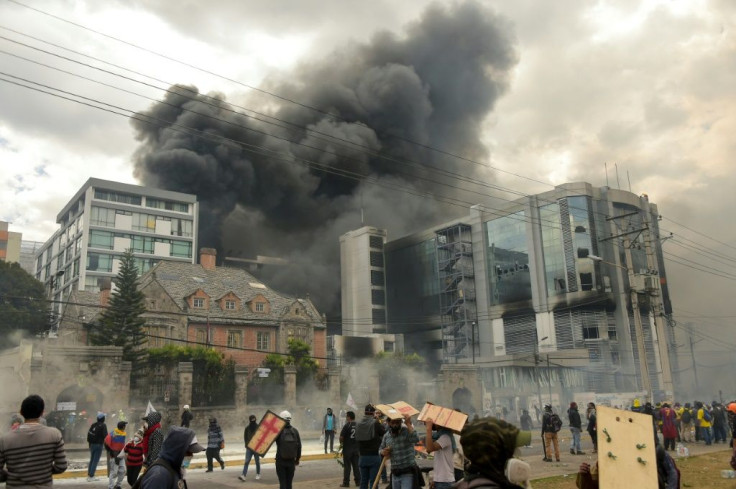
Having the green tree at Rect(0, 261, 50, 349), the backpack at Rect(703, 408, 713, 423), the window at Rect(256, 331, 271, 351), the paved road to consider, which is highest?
the green tree at Rect(0, 261, 50, 349)

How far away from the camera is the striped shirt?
17.1ft

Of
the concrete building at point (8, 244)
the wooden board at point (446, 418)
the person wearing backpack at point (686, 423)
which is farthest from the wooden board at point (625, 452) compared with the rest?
the concrete building at point (8, 244)

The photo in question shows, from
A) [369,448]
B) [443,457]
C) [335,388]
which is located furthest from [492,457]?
[335,388]

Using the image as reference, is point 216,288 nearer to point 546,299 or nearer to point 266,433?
point 546,299

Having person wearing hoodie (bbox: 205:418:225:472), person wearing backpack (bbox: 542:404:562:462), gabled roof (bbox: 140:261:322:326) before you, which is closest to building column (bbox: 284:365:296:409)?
gabled roof (bbox: 140:261:322:326)

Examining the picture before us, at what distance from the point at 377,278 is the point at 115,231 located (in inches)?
1544

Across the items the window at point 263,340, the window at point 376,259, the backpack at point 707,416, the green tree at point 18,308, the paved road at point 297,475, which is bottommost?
the paved road at point 297,475

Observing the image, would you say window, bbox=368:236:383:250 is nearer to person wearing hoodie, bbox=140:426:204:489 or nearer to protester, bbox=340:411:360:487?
protester, bbox=340:411:360:487

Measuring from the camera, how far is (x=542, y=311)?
67188 millimetres

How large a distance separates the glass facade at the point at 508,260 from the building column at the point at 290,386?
38732 millimetres

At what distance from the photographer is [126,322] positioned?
42281mm

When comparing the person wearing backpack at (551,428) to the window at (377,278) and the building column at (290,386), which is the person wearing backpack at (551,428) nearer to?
the building column at (290,386)

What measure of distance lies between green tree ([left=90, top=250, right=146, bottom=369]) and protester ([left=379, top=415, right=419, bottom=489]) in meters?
35.4

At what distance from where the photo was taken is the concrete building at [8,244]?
9156 cm
